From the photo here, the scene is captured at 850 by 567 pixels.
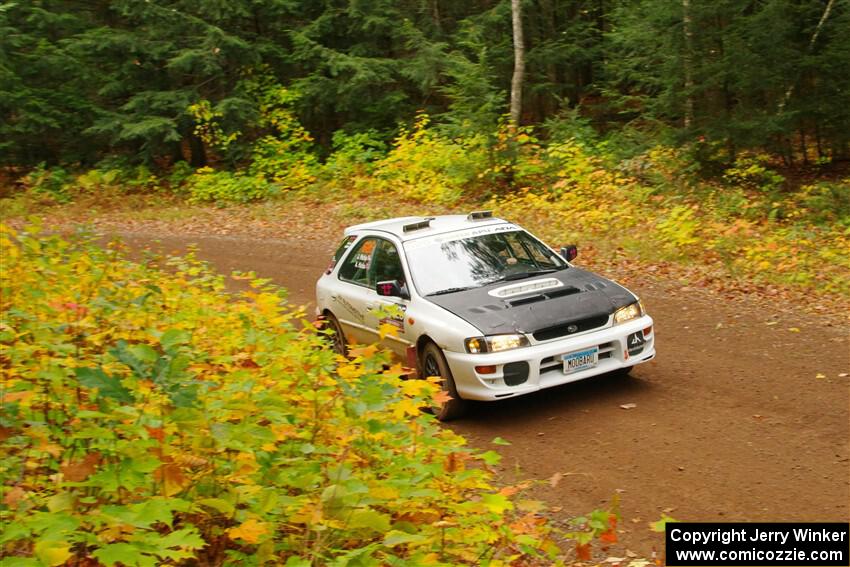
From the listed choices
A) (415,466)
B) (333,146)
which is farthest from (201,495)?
(333,146)

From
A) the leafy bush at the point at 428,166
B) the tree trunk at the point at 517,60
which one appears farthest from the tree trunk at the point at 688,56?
the leafy bush at the point at 428,166

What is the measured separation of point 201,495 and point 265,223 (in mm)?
18293

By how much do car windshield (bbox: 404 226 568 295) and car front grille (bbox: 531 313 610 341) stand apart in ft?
3.58

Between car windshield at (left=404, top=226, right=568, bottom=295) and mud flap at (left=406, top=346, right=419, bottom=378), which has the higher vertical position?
car windshield at (left=404, top=226, right=568, bottom=295)

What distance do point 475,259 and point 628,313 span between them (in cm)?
179

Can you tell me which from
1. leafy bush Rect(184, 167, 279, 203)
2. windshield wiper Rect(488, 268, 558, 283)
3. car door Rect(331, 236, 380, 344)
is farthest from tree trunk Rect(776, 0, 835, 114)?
leafy bush Rect(184, 167, 279, 203)

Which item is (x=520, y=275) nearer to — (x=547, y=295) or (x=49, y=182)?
(x=547, y=295)

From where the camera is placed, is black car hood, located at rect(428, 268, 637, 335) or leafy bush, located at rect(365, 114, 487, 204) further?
leafy bush, located at rect(365, 114, 487, 204)

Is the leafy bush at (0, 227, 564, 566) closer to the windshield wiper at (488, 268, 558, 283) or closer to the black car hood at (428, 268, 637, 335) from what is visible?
the black car hood at (428, 268, 637, 335)

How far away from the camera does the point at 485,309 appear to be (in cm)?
820

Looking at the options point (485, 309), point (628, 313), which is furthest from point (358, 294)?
point (628, 313)

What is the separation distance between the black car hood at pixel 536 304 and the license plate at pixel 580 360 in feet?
1.02

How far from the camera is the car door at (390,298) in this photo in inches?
346
